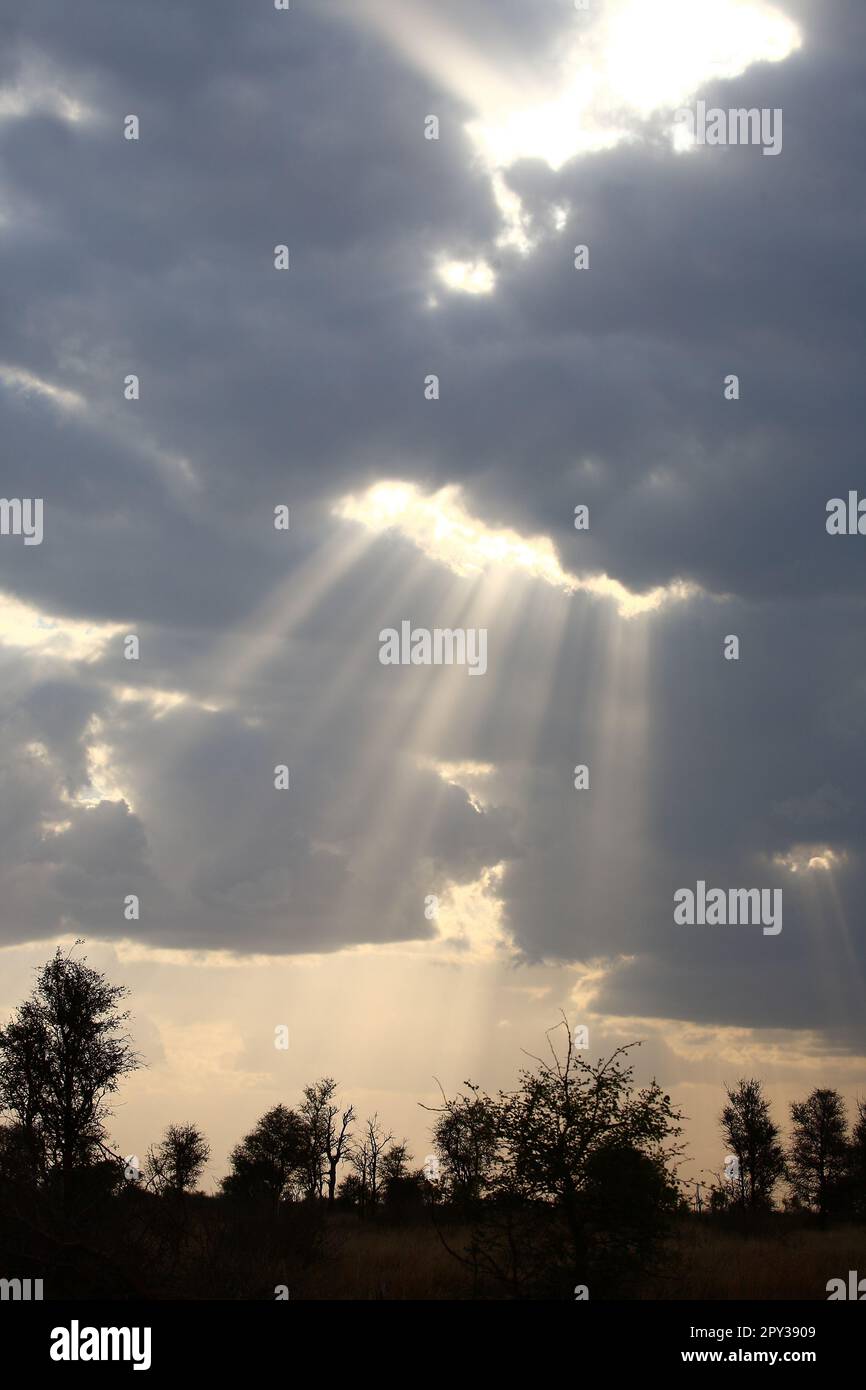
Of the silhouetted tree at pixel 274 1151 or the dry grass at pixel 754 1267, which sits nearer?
the dry grass at pixel 754 1267

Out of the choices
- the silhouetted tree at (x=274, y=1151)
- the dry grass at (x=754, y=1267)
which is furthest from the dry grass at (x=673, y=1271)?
the silhouetted tree at (x=274, y=1151)

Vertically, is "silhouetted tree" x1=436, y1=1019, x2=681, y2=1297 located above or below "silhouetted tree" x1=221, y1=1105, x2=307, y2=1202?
above

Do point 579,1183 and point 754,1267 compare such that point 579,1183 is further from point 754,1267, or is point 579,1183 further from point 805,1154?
point 805,1154

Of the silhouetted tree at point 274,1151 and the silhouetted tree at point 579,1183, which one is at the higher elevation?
→ the silhouetted tree at point 579,1183

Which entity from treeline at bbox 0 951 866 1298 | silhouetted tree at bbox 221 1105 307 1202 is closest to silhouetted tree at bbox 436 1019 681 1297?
treeline at bbox 0 951 866 1298

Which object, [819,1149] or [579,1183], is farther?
[819,1149]

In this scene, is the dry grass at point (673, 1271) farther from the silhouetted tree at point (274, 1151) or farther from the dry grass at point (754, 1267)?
the silhouetted tree at point (274, 1151)

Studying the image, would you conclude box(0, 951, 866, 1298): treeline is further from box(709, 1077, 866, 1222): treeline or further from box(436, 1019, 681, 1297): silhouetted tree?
box(709, 1077, 866, 1222): treeline

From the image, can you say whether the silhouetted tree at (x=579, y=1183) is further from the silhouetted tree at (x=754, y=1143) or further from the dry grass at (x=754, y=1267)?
the silhouetted tree at (x=754, y=1143)

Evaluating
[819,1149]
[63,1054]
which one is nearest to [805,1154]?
[819,1149]
